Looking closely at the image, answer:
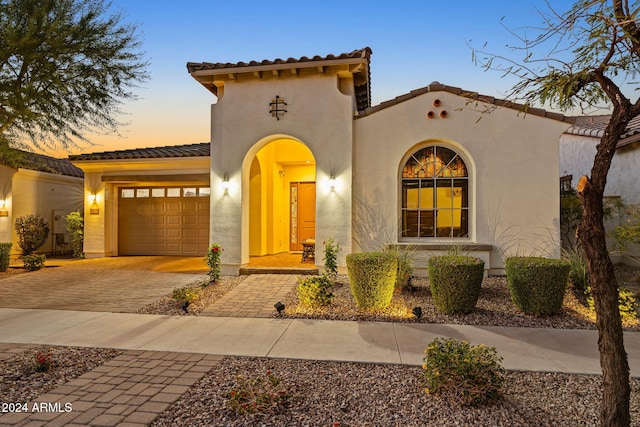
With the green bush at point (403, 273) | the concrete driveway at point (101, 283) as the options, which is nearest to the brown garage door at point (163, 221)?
the concrete driveway at point (101, 283)

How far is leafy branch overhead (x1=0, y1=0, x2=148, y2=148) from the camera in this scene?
7.98m

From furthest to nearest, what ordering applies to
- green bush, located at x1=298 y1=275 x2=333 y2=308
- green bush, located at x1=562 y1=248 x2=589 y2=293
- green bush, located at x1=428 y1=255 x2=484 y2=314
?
green bush, located at x1=562 y1=248 x2=589 y2=293
green bush, located at x1=298 y1=275 x2=333 y2=308
green bush, located at x1=428 y1=255 x2=484 y2=314

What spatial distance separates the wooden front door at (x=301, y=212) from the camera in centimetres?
1291

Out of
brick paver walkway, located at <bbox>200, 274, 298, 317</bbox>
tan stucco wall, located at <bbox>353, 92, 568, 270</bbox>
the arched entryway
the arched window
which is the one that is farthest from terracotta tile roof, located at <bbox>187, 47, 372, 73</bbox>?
brick paver walkway, located at <bbox>200, 274, 298, 317</bbox>

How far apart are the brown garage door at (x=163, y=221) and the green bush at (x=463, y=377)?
1135 centimetres

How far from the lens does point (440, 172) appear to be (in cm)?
922

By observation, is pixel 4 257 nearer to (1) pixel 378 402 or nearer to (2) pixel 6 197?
(2) pixel 6 197

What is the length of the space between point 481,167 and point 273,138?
5368 millimetres

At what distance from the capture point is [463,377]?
3.25 m

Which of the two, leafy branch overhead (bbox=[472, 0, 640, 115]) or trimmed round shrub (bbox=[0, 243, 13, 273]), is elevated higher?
leafy branch overhead (bbox=[472, 0, 640, 115])

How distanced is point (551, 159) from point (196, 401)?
8.92 m

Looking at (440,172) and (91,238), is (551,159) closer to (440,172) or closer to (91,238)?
(440,172)

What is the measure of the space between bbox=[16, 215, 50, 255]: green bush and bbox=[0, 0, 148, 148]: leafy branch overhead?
19.9 ft

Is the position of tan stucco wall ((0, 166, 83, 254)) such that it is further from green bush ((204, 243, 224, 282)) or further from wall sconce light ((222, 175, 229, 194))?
green bush ((204, 243, 224, 282))
